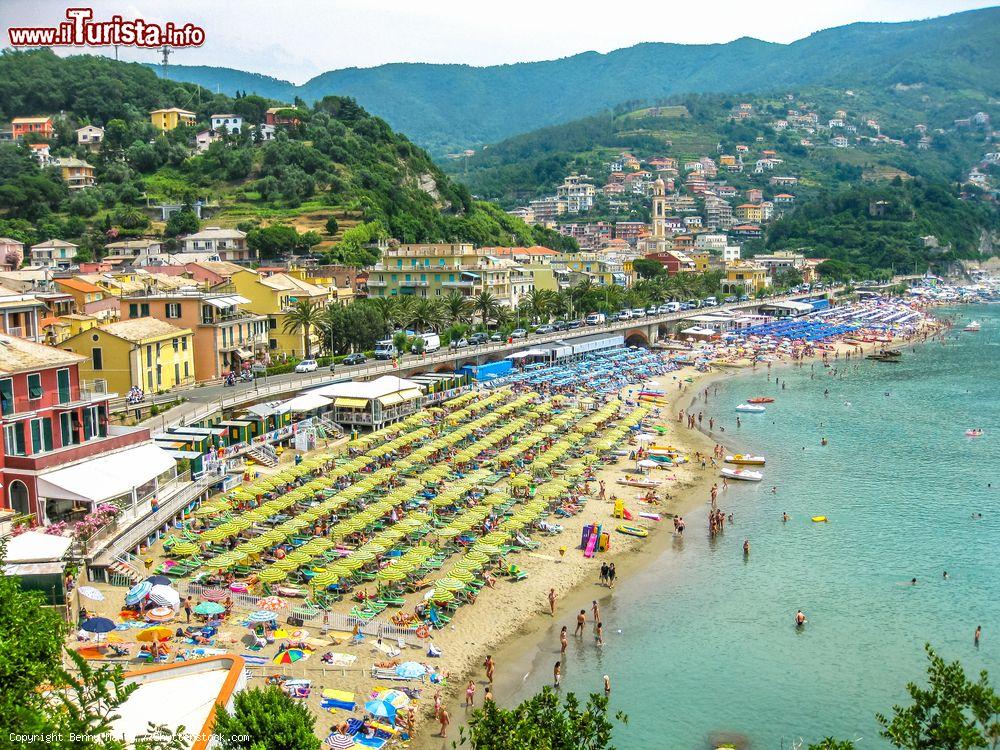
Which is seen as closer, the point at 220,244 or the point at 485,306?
the point at 485,306

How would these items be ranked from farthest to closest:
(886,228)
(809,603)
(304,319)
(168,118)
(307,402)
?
(886,228) < (168,118) < (304,319) < (307,402) < (809,603)

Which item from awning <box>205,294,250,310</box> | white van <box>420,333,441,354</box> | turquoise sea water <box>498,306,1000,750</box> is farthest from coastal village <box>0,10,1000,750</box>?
turquoise sea water <box>498,306,1000,750</box>

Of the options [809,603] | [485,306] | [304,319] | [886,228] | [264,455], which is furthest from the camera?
[886,228]

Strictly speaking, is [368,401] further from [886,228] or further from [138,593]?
[886,228]

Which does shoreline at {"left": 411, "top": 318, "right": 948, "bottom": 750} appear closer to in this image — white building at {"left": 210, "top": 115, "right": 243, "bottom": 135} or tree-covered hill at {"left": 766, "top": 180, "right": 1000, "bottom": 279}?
white building at {"left": 210, "top": 115, "right": 243, "bottom": 135}

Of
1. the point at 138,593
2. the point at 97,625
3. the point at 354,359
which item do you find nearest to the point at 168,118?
the point at 354,359

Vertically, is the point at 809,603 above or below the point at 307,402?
below
